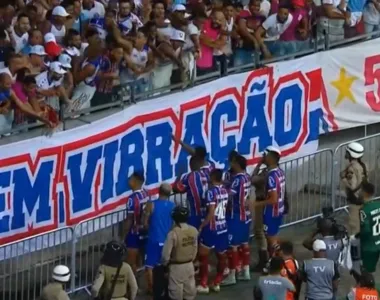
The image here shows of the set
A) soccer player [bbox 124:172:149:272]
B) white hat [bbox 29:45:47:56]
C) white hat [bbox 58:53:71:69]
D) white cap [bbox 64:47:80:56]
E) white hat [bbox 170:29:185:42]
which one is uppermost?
white hat [bbox 170:29:185:42]

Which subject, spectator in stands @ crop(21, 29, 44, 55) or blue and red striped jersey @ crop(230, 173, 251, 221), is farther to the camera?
blue and red striped jersey @ crop(230, 173, 251, 221)

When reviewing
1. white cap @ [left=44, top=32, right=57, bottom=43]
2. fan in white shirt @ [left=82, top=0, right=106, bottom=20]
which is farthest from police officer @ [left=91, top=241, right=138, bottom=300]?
fan in white shirt @ [left=82, top=0, right=106, bottom=20]

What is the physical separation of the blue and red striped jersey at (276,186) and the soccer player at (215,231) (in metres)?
0.68

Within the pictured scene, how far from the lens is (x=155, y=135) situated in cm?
1934

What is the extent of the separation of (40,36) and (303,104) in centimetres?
479

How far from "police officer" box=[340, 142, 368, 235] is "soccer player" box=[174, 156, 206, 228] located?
1.99m

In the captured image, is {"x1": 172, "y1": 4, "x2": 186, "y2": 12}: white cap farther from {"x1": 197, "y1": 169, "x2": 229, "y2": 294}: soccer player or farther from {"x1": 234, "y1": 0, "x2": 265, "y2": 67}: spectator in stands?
{"x1": 197, "y1": 169, "x2": 229, "y2": 294}: soccer player

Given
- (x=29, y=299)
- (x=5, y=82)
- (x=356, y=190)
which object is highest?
(x=5, y=82)

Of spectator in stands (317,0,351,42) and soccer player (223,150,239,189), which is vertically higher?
spectator in stands (317,0,351,42)

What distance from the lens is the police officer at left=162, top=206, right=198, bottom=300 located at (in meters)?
17.1

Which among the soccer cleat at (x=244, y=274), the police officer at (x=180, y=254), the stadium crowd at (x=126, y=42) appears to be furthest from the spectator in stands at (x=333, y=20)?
the police officer at (x=180, y=254)

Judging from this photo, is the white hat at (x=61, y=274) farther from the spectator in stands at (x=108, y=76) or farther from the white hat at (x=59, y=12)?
the white hat at (x=59, y=12)

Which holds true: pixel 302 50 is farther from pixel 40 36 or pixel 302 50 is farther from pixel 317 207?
pixel 40 36

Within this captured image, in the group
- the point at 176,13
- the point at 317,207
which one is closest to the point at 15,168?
the point at 176,13
